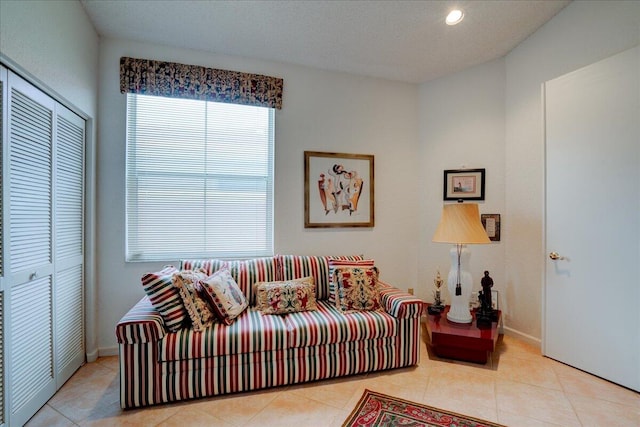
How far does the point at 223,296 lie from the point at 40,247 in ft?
3.92

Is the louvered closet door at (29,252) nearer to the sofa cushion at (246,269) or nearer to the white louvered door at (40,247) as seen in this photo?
the white louvered door at (40,247)

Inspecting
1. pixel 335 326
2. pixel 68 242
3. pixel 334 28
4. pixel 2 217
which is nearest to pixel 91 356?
pixel 68 242

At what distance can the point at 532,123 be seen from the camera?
2770 mm

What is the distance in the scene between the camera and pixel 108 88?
264 centimetres

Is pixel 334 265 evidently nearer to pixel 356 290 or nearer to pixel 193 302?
pixel 356 290

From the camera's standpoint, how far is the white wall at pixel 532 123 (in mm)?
2297

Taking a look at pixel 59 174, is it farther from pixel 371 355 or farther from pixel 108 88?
pixel 371 355

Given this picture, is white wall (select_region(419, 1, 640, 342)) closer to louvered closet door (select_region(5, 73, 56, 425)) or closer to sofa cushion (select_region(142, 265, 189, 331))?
sofa cushion (select_region(142, 265, 189, 331))

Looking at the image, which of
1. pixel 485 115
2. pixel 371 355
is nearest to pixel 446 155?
pixel 485 115

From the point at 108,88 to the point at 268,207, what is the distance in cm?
174

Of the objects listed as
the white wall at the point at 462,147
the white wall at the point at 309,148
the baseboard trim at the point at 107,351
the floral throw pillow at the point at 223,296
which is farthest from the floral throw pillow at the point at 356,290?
the baseboard trim at the point at 107,351

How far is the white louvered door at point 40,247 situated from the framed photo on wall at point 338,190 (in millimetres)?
1964

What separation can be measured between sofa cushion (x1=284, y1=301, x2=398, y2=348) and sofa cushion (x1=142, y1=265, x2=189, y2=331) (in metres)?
0.76

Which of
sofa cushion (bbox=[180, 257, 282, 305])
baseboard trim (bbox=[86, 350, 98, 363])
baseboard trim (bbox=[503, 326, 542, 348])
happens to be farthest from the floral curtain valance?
baseboard trim (bbox=[503, 326, 542, 348])
